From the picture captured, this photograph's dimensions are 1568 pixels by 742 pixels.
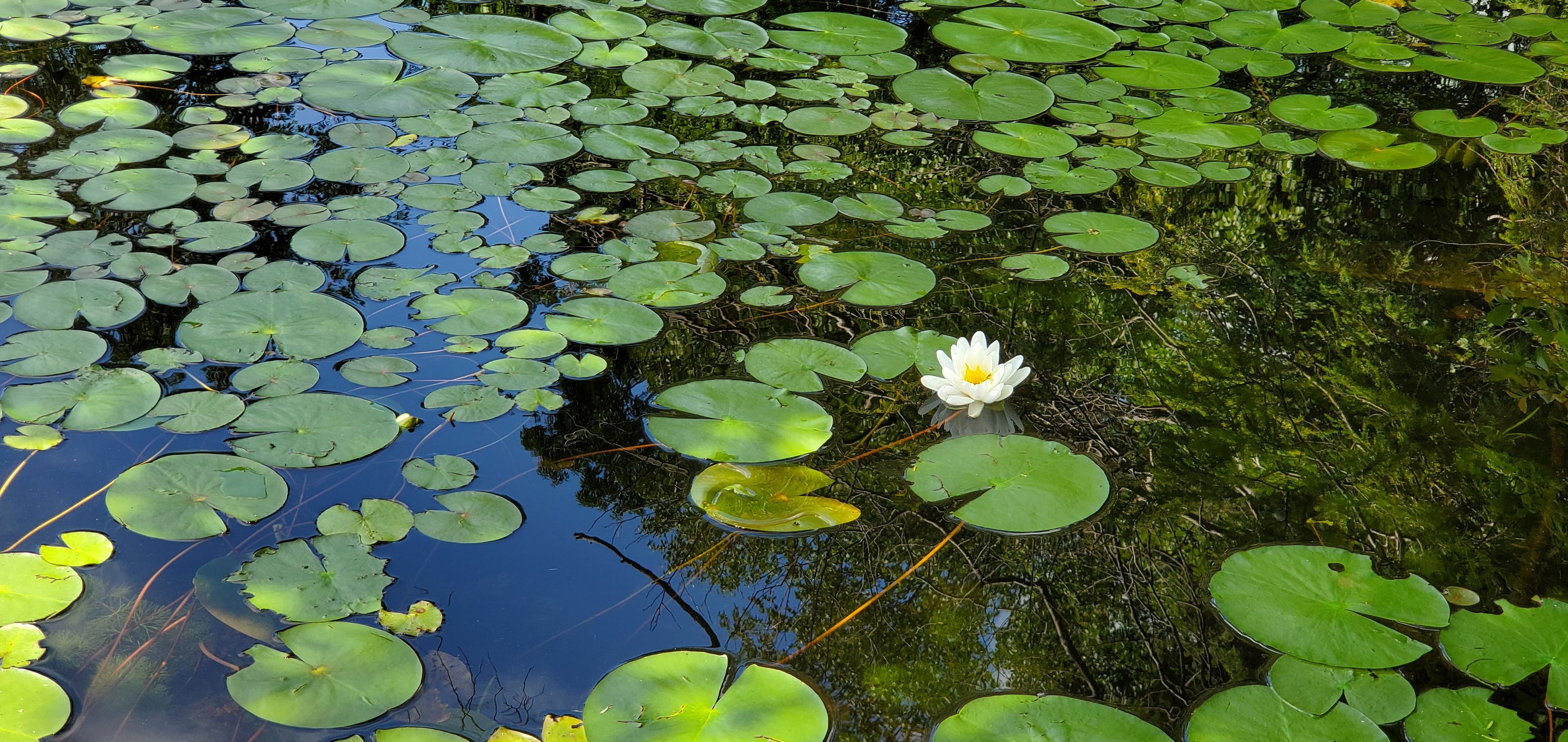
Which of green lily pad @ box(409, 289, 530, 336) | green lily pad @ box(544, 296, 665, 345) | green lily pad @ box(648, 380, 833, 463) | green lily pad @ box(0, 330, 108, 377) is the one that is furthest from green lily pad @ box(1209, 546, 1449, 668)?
green lily pad @ box(0, 330, 108, 377)

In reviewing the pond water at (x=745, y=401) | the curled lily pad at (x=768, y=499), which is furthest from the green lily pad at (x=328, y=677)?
the curled lily pad at (x=768, y=499)

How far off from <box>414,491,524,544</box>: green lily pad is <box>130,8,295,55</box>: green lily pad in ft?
8.37

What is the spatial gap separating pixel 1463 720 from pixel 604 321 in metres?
1.76

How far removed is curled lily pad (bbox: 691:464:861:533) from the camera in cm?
178

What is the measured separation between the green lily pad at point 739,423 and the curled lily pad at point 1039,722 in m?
0.63

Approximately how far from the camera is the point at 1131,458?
6.68ft

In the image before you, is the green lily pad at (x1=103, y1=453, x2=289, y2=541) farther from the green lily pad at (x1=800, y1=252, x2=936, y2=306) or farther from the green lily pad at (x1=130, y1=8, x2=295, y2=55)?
the green lily pad at (x1=130, y1=8, x2=295, y2=55)

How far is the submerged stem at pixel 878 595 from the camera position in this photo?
5.22 ft

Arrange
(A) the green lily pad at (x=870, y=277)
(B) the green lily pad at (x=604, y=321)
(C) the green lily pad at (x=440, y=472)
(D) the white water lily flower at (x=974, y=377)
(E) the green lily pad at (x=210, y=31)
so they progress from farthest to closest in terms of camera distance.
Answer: (E) the green lily pad at (x=210, y=31) < (A) the green lily pad at (x=870, y=277) < (B) the green lily pad at (x=604, y=321) < (D) the white water lily flower at (x=974, y=377) < (C) the green lily pad at (x=440, y=472)

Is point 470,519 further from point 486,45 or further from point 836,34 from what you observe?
point 836,34

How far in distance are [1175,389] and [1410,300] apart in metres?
0.87

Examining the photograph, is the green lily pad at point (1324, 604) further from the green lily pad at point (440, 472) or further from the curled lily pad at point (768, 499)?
the green lily pad at point (440, 472)

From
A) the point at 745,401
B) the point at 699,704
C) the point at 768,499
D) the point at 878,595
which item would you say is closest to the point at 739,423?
the point at 745,401

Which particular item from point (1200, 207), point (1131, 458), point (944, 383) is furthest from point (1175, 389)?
point (1200, 207)
